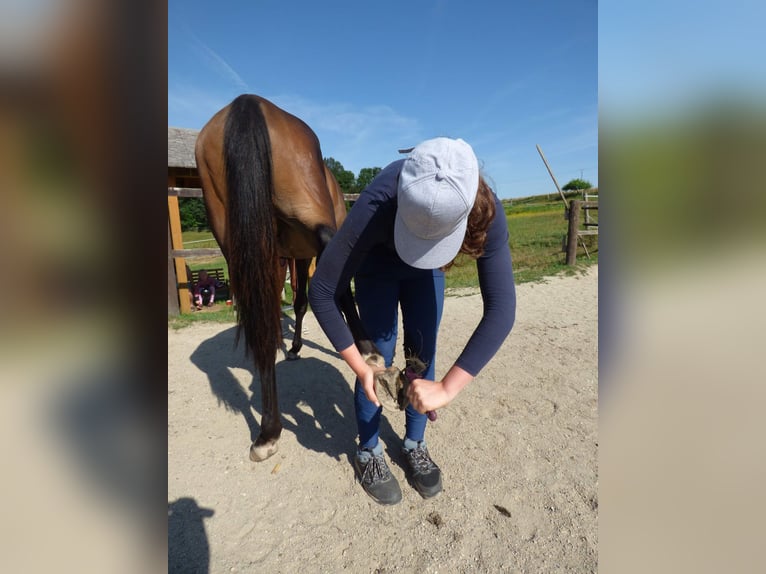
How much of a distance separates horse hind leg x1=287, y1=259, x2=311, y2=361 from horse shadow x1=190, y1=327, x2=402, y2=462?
0.41 ft

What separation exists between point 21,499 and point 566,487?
244cm

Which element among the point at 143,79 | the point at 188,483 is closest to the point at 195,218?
the point at 188,483

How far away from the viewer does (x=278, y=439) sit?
2613 millimetres

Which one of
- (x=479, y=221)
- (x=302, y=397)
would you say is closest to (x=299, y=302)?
(x=302, y=397)

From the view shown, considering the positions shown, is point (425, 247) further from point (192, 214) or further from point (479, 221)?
point (192, 214)

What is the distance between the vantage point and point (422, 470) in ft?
7.45

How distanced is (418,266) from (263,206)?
44.6 inches

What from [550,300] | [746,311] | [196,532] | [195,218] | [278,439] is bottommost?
[196,532]

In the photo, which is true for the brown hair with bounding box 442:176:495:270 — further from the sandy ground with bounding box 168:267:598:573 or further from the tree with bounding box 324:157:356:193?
the tree with bounding box 324:157:356:193

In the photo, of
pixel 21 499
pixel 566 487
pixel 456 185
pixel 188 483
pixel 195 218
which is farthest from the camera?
pixel 195 218

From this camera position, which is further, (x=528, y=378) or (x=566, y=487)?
(x=528, y=378)

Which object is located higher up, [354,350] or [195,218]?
[195,218]

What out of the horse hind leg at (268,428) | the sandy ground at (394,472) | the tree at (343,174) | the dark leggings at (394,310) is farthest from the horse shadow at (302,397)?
the tree at (343,174)

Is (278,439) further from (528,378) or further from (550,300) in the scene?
(550,300)
